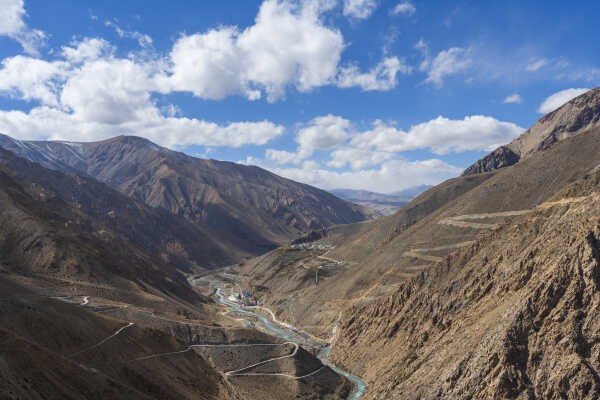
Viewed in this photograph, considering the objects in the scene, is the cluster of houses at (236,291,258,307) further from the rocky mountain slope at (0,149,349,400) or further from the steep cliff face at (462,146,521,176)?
the steep cliff face at (462,146,521,176)

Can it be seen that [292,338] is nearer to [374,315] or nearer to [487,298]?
[374,315]

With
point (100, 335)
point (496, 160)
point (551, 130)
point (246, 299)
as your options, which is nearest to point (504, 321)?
point (100, 335)

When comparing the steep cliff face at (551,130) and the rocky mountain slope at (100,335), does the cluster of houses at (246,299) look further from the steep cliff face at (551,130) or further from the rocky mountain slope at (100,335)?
the steep cliff face at (551,130)

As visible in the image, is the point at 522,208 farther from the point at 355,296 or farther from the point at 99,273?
the point at 99,273

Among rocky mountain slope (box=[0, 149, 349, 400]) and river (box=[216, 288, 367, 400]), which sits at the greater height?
rocky mountain slope (box=[0, 149, 349, 400])

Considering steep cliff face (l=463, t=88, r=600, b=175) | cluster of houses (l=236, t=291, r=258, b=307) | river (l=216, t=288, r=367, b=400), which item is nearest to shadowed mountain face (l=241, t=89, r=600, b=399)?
river (l=216, t=288, r=367, b=400)

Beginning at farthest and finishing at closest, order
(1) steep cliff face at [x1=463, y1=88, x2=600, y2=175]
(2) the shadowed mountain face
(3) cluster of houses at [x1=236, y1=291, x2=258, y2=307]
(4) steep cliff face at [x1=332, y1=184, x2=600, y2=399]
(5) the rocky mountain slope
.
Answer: (1) steep cliff face at [x1=463, y1=88, x2=600, y2=175], (3) cluster of houses at [x1=236, y1=291, x2=258, y2=307], (2) the shadowed mountain face, (4) steep cliff face at [x1=332, y1=184, x2=600, y2=399], (5) the rocky mountain slope

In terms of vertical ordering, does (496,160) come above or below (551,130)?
below
